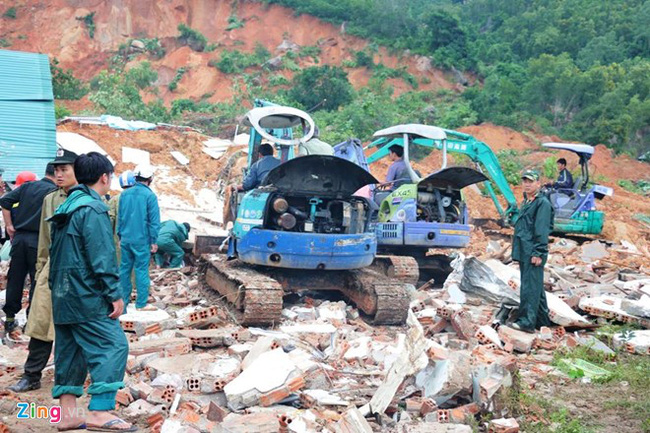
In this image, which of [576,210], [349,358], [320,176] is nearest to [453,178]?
[320,176]

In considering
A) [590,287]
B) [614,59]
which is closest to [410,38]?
[614,59]

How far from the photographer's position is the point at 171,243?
419 inches

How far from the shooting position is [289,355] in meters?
5.71

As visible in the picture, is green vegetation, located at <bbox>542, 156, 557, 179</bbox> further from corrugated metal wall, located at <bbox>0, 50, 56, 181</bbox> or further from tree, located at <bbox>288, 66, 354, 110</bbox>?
corrugated metal wall, located at <bbox>0, 50, 56, 181</bbox>

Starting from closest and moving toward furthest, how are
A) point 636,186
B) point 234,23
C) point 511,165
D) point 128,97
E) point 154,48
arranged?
point 511,165 < point 636,186 < point 128,97 < point 154,48 < point 234,23

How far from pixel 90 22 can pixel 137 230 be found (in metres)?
41.6

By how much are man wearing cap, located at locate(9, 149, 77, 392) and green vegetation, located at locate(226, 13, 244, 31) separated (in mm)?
43208

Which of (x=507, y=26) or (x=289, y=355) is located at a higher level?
(x=507, y=26)

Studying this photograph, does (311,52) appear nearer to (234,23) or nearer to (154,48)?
(234,23)

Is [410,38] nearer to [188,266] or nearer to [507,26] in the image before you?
[507,26]

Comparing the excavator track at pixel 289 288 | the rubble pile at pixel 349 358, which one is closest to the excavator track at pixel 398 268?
the rubble pile at pixel 349 358

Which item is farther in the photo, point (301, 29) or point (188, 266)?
point (301, 29)

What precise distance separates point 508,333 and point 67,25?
4403 cm

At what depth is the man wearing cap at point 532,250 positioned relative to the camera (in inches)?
296
